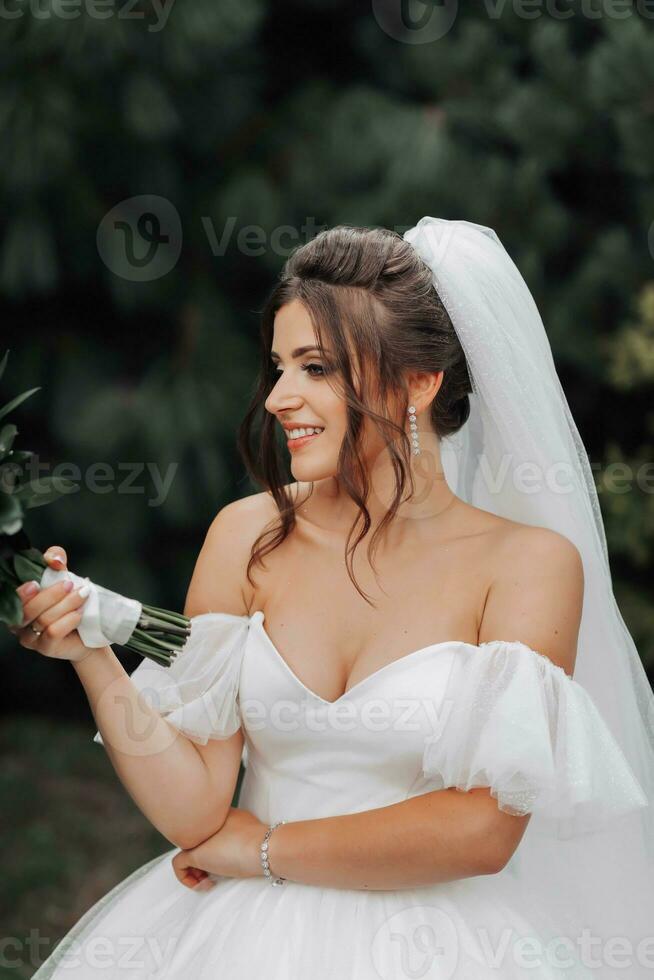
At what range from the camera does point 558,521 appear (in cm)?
209

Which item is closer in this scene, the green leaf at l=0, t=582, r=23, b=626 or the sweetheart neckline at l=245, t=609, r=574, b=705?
the green leaf at l=0, t=582, r=23, b=626

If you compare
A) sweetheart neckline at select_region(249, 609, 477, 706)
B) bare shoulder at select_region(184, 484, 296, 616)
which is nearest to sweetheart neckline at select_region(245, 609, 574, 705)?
sweetheart neckline at select_region(249, 609, 477, 706)

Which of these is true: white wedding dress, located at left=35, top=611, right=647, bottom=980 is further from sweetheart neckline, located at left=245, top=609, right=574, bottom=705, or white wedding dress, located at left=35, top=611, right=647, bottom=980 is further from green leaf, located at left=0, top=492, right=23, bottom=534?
green leaf, located at left=0, top=492, right=23, bottom=534

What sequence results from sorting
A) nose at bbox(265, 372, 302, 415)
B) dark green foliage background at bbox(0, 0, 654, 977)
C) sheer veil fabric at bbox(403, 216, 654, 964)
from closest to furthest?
nose at bbox(265, 372, 302, 415) → sheer veil fabric at bbox(403, 216, 654, 964) → dark green foliage background at bbox(0, 0, 654, 977)

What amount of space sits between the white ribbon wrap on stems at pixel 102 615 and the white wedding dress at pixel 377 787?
0.25 metres

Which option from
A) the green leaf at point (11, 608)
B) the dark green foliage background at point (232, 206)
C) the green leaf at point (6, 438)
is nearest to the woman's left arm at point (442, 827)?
the green leaf at point (11, 608)

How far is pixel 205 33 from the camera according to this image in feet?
13.7

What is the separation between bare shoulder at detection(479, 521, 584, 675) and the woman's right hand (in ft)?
1.98

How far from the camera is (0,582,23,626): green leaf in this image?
1.62 m

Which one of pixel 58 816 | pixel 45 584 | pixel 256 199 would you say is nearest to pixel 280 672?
pixel 45 584

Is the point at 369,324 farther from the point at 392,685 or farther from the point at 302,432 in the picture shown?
the point at 392,685

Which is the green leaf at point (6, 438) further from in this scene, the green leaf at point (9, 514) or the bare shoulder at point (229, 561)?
the bare shoulder at point (229, 561)

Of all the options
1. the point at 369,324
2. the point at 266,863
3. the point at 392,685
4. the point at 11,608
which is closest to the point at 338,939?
the point at 266,863

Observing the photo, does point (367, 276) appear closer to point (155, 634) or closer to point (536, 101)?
point (155, 634)
